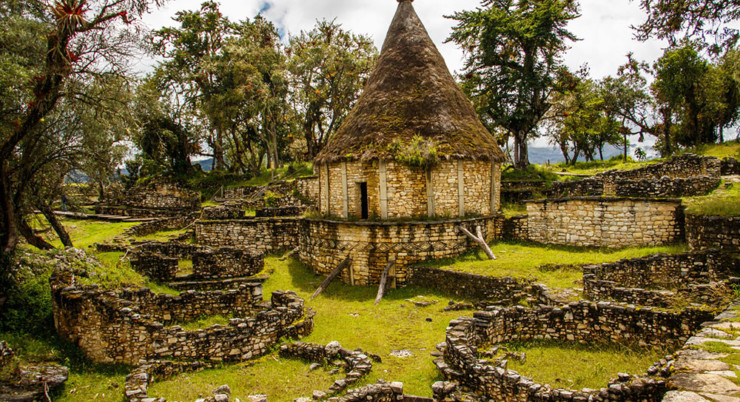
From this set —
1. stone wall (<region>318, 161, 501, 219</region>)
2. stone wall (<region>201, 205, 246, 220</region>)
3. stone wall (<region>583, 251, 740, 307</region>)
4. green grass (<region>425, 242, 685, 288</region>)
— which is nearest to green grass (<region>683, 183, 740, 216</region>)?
green grass (<region>425, 242, 685, 288</region>)

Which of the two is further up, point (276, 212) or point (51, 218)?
point (51, 218)

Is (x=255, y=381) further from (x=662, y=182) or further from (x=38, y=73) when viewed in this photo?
(x=662, y=182)

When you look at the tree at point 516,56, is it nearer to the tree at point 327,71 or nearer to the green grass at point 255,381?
the tree at point 327,71

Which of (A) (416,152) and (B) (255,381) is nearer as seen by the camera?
(B) (255,381)

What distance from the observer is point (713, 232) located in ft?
37.3

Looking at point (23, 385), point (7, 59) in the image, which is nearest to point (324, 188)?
point (7, 59)

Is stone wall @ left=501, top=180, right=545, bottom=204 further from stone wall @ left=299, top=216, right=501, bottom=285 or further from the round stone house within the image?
stone wall @ left=299, top=216, right=501, bottom=285

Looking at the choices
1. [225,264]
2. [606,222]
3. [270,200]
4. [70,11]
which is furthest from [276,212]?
[606,222]

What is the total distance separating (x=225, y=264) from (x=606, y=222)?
14.4 m

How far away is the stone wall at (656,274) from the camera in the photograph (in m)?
9.54

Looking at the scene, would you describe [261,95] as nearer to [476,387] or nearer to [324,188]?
[324,188]

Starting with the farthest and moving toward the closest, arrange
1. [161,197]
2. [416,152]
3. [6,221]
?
1. [161,197]
2. [416,152]
3. [6,221]

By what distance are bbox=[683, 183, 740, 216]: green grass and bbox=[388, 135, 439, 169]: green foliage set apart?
8319mm

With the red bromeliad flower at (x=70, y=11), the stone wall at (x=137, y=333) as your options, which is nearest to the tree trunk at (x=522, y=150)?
the stone wall at (x=137, y=333)
